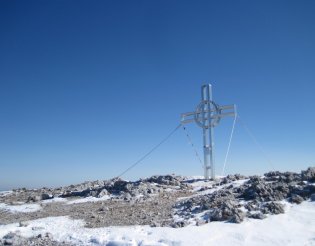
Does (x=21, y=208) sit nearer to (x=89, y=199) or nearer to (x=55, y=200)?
(x=55, y=200)

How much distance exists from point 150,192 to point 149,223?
6575 mm

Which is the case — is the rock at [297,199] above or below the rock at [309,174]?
below

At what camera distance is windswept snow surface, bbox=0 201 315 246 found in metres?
9.64

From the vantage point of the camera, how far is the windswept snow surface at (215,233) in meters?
9.64

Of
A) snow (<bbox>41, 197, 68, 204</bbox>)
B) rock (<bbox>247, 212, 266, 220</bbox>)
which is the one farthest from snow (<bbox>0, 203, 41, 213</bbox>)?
rock (<bbox>247, 212, 266, 220</bbox>)

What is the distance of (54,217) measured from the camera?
14695 mm

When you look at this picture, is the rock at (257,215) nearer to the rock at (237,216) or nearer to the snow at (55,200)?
the rock at (237,216)

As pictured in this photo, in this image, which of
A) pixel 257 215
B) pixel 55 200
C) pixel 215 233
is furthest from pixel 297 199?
pixel 55 200

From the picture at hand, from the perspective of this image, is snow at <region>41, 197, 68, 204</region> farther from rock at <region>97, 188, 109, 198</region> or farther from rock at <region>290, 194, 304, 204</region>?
rock at <region>290, 194, 304, 204</region>

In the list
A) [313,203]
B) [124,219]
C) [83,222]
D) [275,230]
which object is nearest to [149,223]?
[124,219]

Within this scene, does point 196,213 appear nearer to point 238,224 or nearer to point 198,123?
point 238,224

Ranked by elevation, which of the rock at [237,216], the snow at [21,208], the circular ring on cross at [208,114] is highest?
the circular ring on cross at [208,114]

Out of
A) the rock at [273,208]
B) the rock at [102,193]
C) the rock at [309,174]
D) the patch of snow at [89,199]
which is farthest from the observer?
the rock at [102,193]

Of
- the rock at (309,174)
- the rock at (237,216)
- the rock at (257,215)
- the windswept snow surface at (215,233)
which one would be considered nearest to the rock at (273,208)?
the windswept snow surface at (215,233)
